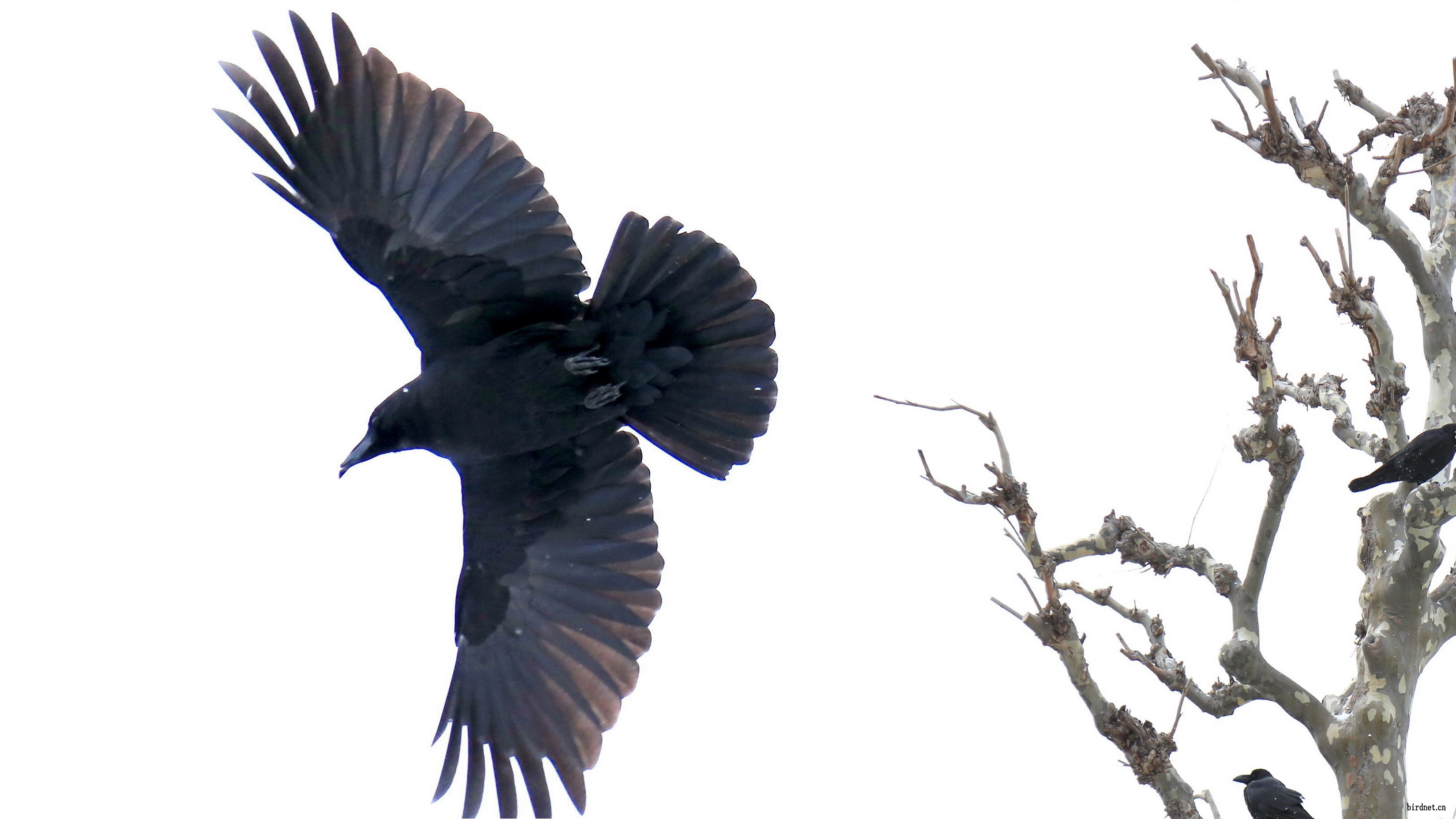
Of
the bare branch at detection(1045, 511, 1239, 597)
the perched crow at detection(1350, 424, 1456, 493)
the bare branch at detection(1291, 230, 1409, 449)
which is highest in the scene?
the bare branch at detection(1291, 230, 1409, 449)

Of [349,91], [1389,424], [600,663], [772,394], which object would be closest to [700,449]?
[772,394]

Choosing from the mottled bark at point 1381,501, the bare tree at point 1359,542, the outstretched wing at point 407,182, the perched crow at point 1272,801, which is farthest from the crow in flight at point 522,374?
the perched crow at point 1272,801

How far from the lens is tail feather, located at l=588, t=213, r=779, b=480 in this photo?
496 cm

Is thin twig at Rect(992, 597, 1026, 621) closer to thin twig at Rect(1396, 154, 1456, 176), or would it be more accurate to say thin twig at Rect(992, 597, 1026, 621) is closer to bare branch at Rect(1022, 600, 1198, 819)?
bare branch at Rect(1022, 600, 1198, 819)

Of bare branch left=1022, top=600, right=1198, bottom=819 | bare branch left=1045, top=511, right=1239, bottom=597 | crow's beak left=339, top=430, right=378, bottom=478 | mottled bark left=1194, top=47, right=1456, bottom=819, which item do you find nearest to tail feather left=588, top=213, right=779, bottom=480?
crow's beak left=339, top=430, right=378, bottom=478

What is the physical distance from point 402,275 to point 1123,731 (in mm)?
2999

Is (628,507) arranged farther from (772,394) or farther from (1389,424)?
(1389,424)

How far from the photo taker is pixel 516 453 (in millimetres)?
5629

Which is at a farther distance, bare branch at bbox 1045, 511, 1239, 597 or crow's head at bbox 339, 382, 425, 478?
crow's head at bbox 339, 382, 425, 478

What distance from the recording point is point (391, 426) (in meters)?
5.22

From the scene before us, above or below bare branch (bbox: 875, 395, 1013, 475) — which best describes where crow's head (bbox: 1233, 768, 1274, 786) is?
below

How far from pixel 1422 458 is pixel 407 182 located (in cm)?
357

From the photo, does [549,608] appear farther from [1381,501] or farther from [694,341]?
[1381,501]

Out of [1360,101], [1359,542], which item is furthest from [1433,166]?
[1359,542]
